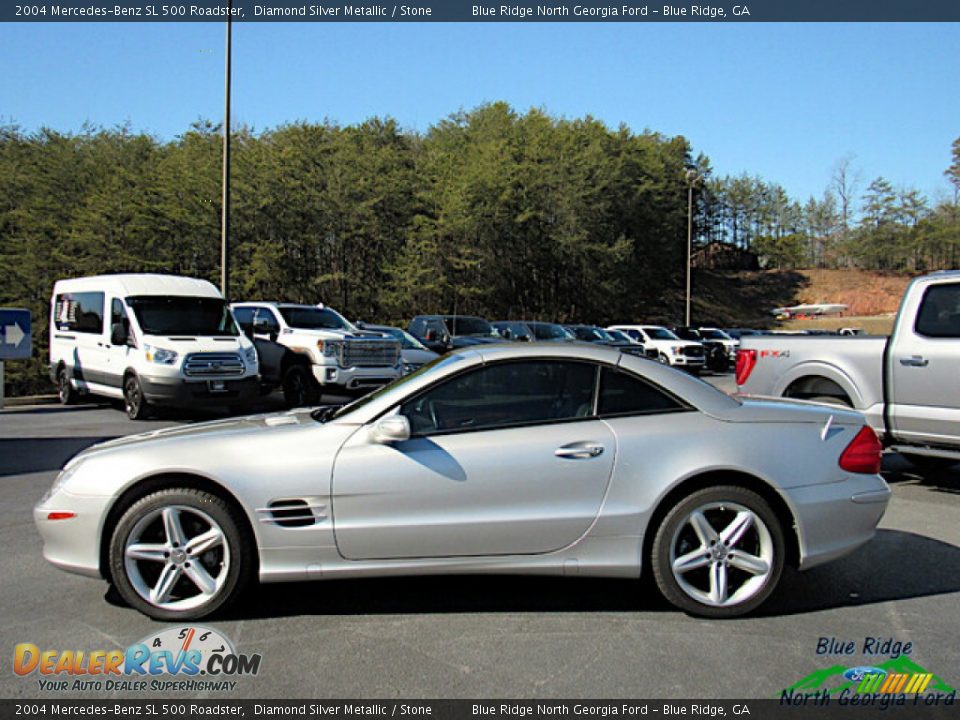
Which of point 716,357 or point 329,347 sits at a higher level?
point 329,347

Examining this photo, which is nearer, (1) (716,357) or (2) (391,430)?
(2) (391,430)

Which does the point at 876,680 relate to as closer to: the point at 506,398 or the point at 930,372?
the point at 506,398

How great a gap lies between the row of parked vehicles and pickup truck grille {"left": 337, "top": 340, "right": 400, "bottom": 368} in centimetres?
2

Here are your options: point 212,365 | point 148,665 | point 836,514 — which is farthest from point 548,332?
point 148,665

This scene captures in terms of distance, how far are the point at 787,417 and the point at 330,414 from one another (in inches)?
105

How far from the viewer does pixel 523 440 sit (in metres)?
4.46

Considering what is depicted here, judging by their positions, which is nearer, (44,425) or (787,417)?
(787,417)

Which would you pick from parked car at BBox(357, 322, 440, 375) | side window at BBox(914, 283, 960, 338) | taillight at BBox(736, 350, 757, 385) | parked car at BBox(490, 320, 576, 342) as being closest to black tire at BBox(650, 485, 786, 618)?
side window at BBox(914, 283, 960, 338)

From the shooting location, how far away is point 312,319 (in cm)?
1736

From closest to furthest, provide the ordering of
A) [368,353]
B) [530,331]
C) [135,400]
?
[135,400]
[368,353]
[530,331]

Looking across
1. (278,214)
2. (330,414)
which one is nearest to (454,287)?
(278,214)

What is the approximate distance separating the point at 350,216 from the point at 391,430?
38878 millimetres

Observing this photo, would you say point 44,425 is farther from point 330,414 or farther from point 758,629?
point 758,629

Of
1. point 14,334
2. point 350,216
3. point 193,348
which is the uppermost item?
point 350,216
